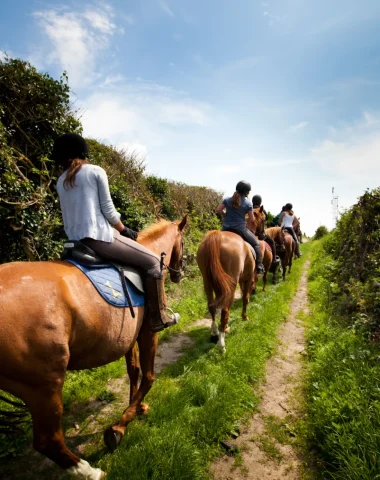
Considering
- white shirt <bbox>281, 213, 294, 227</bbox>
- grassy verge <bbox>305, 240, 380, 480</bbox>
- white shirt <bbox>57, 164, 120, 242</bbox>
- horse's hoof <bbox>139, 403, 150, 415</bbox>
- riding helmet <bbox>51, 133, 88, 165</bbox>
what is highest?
white shirt <bbox>281, 213, 294, 227</bbox>

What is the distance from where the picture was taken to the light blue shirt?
6336 millimetres

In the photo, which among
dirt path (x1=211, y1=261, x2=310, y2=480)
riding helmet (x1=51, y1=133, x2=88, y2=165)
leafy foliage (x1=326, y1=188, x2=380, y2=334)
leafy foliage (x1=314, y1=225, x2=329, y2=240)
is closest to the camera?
riding helmet (x1=51, y1=133, x2=88, y2=165)

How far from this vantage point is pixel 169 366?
448 cm

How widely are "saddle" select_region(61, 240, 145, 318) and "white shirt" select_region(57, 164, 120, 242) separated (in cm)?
14

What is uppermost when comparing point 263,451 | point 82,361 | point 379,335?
point 82,361

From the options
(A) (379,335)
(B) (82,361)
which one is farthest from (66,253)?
(A) (379,335)

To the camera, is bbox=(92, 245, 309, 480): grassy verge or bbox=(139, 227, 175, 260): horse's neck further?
bbox=(139, 227, 175, 260): horse's neck

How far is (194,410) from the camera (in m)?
3.22

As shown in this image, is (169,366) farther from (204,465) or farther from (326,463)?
(326,463)

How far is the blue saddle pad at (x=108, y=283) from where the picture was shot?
7.82 ft

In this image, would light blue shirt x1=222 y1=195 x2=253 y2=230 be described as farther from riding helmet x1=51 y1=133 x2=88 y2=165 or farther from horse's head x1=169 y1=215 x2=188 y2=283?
riding helmet x1=51 y1=133 x2=88 y2=165

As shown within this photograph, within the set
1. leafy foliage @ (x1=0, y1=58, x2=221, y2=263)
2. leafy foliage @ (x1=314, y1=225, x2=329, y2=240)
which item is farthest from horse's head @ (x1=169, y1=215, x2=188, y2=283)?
leafy foliage @ (x1=314, y1=225, x2=329, y2=240)

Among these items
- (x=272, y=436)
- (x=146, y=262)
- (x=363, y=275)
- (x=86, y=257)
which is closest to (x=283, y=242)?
(x=363, y=275)

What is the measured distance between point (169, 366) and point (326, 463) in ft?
8.19
